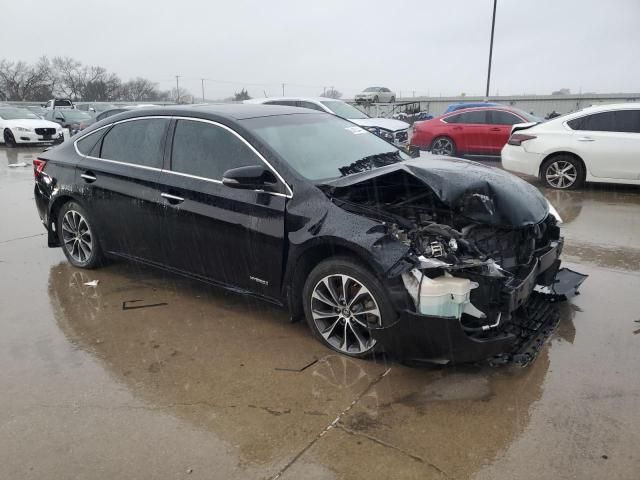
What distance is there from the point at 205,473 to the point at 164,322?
1.91 meters

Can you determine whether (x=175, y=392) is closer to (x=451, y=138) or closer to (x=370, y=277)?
(x=370, y=277)

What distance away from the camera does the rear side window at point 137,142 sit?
461 cm

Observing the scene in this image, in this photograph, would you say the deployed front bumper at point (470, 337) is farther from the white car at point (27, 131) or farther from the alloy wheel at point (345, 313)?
the white car at point (27, 131)

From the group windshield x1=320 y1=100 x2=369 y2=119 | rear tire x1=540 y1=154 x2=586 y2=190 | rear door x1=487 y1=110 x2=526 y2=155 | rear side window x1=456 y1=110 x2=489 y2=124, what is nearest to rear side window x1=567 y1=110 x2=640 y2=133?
rear tire x1=540 y1=154 x2=586 y2=190

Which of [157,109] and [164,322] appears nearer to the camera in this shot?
[164,322]

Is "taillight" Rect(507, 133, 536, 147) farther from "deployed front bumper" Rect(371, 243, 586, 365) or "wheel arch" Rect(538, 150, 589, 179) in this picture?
"deployed front bumper" Rect(371, 243, 586, 365)

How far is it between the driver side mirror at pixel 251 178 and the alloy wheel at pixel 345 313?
2.63 feet

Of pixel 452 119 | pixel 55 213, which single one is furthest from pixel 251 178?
pixel 452 119

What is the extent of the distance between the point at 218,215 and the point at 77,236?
215cm

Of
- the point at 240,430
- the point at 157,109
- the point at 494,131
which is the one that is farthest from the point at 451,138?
the point at 240,430

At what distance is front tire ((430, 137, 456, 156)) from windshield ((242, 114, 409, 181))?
362 inches

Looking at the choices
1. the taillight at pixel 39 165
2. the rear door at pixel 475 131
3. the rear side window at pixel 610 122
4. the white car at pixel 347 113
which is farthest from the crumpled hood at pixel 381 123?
the taillight at pixel 39 165

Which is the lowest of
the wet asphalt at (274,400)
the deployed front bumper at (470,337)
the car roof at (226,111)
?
the wet asphalt at (274,400)

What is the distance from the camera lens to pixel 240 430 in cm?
295
